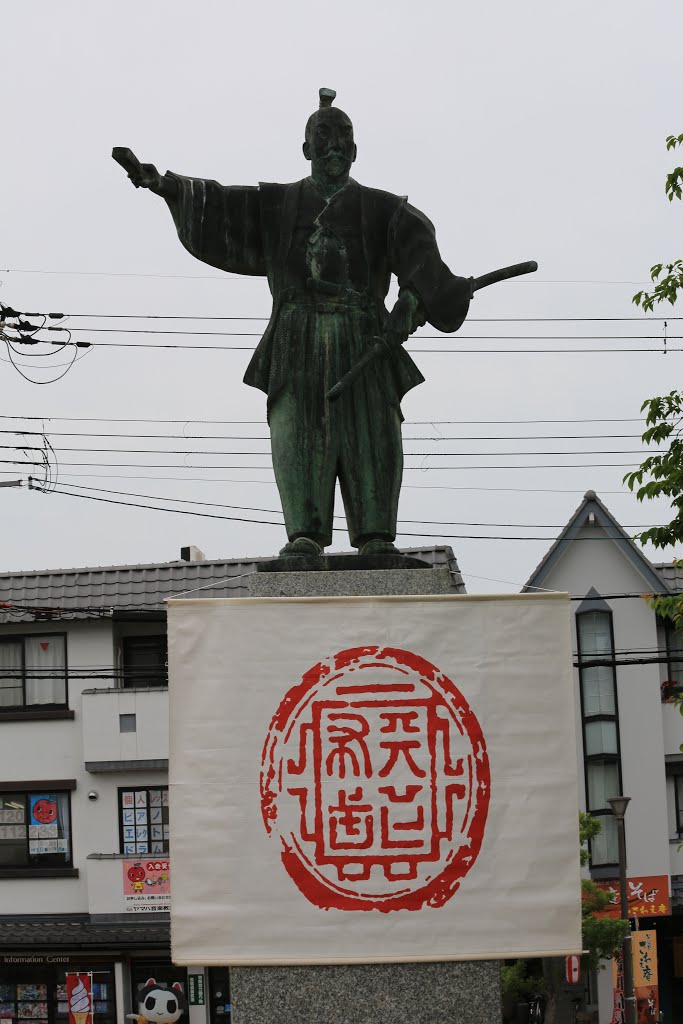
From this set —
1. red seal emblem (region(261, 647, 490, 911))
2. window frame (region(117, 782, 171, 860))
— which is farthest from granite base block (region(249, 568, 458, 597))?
window frame (region(117, 782, 171, 860))

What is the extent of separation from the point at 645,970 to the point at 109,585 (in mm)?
11620

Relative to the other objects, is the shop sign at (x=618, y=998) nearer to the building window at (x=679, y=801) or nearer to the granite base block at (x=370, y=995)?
the building window at (x=679, y=801)

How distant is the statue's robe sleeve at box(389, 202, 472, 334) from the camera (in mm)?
7121

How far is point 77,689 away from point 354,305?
65.7ft

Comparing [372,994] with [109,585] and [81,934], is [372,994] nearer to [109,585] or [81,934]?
[81,934]

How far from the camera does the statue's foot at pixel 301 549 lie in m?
6.89

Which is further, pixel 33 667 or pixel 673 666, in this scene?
pixel 673 666

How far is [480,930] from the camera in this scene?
6301 millimetres

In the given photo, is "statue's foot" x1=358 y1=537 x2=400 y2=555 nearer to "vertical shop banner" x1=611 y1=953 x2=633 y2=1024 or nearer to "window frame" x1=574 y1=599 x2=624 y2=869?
"vertical shop banner" x1=611 y1=953 x2=633 y2=1024

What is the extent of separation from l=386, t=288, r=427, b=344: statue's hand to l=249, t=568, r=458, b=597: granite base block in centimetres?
118

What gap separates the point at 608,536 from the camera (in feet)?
94.6

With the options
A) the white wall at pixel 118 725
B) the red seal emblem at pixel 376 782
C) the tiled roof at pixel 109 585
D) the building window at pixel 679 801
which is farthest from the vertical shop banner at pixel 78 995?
the red seal emblem at pixel 376 782

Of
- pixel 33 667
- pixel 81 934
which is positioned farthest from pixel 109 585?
pixel 81 934

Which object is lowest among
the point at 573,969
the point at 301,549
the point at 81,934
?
the point at 573,969
